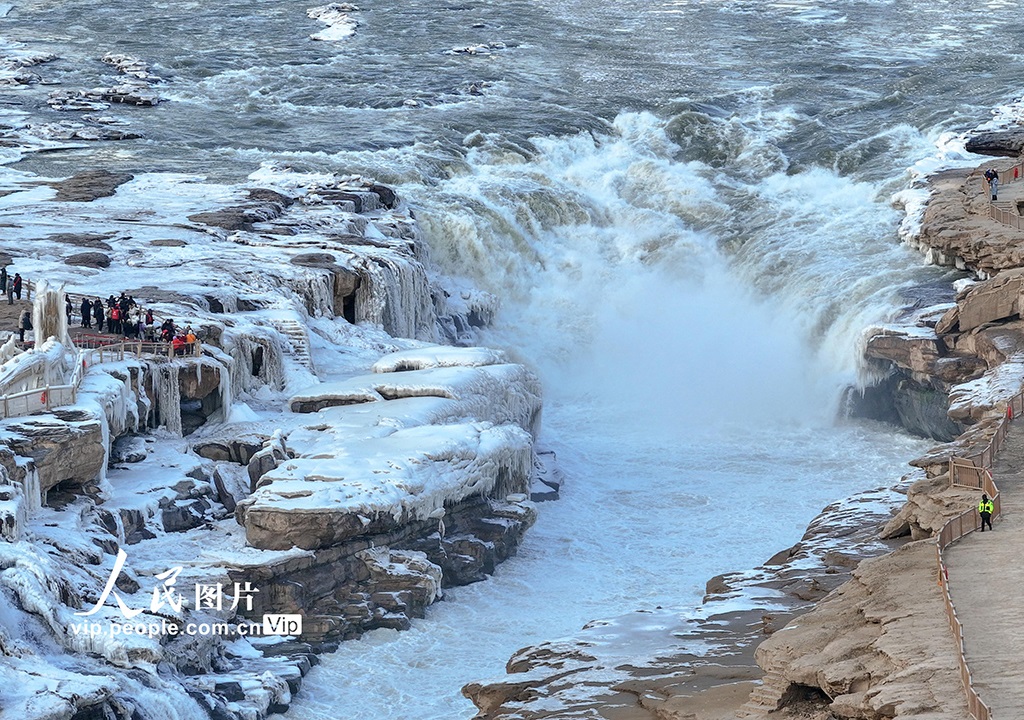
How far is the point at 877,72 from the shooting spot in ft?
306

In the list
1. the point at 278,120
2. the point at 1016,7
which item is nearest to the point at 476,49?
the point at 278,120

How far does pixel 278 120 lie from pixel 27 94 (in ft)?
43.0

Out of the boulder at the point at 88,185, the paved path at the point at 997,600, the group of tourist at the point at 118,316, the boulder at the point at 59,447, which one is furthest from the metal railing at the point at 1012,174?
the boulder at the point at 59,447

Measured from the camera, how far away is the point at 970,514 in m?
35.9

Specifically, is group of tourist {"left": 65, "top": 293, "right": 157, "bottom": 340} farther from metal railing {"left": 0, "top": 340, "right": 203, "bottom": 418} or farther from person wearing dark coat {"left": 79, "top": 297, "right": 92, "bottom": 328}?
metal railing {"left": 0, "top": 340, "right": 203, "bottom": 418}

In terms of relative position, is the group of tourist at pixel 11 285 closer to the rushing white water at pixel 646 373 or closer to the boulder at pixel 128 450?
the boulder at pixel 128 450

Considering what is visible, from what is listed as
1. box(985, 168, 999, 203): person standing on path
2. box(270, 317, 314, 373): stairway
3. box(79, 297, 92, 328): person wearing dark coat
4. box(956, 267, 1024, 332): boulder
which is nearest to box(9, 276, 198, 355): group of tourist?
box(79, 297, 92, 328): person wearing dark coat

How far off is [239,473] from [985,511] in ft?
62.9

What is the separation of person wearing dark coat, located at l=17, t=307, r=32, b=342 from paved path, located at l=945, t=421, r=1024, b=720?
24.3 meters

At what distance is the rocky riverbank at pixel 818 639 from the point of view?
2989 cm

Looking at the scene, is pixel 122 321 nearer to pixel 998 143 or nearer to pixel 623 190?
pixel 623 190

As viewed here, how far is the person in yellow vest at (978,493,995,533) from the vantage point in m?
35.5

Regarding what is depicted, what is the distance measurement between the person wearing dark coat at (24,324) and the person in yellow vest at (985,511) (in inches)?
960

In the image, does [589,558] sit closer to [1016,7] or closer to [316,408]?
[316,408]
